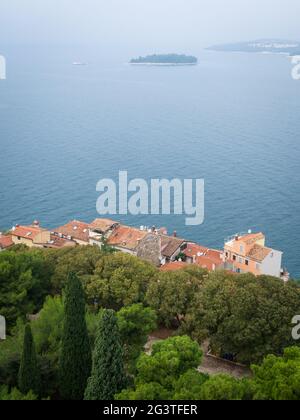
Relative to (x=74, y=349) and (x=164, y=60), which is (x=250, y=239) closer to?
(x=74, y=349)

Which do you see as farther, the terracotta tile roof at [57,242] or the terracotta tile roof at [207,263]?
the terracotta tile roof at [57,242]

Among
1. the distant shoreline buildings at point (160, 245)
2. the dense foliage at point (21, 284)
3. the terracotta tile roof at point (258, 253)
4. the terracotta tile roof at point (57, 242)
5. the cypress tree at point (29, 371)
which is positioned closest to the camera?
the cypress tree at point (29, 371)

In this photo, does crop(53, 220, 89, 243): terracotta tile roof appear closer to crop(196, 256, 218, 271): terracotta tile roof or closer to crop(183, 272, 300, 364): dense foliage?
crop(196, 256, 218, 271): terracotta tile roof

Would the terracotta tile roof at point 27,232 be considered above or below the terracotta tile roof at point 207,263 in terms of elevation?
above

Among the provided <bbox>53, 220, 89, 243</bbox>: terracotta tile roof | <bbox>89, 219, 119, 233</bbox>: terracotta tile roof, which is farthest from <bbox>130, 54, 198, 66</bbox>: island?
<bbox>89, 219, 119, 233</bbox>: terracotta tile roof

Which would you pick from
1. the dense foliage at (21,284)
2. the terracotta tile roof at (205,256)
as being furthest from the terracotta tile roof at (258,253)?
the dense foliage at (21,284)

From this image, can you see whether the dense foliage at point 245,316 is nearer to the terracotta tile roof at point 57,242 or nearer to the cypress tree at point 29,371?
the cypress tree at point 29,371

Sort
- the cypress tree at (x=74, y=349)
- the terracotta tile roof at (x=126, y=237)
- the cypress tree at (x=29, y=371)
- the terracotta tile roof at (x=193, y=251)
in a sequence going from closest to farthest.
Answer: the cypress tree at (x=29, y=371) → the cypress tree at (x=74, y=349) → the terracotta tile roof at (x=126, y=237) → the terracotta tile roof at (x=193, y=251)

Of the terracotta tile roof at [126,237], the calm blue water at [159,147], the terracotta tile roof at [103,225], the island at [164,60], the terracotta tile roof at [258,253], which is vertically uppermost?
the island at [164,60]
